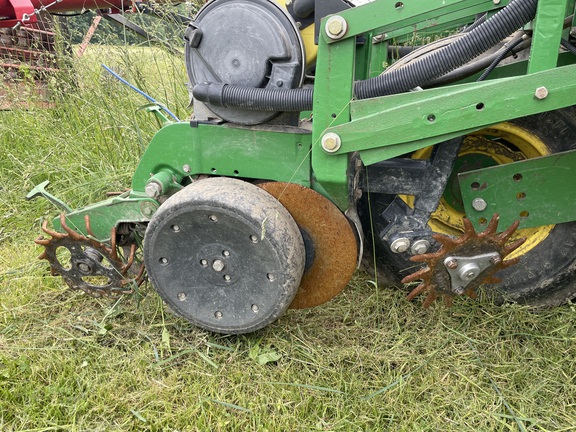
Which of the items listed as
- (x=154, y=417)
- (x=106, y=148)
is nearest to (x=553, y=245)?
(x=154, y=417)

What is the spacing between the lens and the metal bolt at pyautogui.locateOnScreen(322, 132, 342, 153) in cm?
163

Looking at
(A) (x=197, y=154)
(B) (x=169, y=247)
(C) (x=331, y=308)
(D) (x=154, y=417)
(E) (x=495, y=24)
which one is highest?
(E) (x=495, y=24)

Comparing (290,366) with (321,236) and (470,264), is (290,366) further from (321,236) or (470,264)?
(470,264)

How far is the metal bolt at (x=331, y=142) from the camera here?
163 centimetres

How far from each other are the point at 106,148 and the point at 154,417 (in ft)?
7.13

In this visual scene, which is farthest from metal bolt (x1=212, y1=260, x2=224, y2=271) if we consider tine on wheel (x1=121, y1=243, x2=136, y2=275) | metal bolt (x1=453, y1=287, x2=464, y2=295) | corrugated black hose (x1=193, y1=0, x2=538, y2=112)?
metal bolt (x1=453, y1=287, x2=464, y2=295)

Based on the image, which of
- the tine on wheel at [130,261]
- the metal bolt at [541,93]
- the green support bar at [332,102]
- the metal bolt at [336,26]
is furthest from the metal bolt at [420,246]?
the tine on wheel at [130,261]

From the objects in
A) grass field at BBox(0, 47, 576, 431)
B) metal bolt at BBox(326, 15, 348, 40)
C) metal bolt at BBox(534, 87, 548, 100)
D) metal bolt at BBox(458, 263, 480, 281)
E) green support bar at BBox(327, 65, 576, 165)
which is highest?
metal bolt at BBox(326, 15, 348, 40)

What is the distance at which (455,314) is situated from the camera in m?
2.15

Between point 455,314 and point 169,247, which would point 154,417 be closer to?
point 169,247

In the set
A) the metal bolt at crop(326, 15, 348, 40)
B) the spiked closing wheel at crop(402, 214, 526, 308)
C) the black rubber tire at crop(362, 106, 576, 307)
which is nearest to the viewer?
the metal bolt at crop(326, 15, 348, 40)

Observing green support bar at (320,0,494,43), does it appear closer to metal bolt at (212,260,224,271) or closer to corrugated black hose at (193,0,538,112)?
corrugated black hose at (193,0,538,112)

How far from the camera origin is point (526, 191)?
6.44ft

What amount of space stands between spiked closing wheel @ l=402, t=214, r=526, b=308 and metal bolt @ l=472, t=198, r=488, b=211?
25 centimetres
